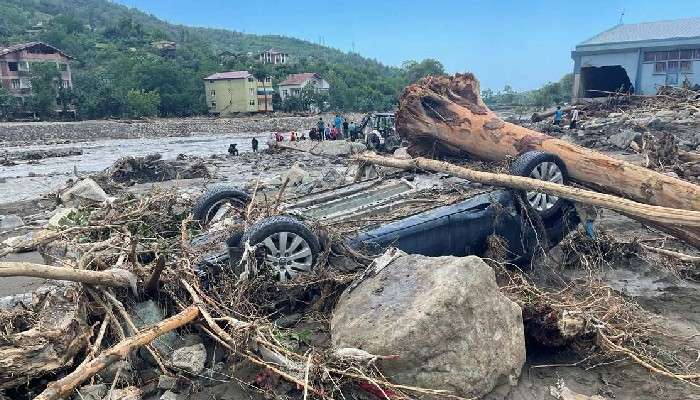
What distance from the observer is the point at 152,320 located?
14.2ft

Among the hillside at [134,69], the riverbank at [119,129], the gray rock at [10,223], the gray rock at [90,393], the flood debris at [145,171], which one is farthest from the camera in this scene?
the hillside at [134,69]

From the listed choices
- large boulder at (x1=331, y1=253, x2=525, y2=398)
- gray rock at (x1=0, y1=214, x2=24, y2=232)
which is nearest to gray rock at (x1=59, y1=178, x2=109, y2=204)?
gray rock at (x1=0, y1=214, x2=24, y2=232)

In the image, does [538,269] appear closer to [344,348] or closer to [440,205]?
[440,205]

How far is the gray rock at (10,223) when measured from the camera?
9516 millimetres

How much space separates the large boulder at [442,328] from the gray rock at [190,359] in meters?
1.06

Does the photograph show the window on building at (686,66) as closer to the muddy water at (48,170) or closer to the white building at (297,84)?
the muddy water at (48,170)

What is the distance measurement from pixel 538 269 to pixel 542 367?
7.01 ft

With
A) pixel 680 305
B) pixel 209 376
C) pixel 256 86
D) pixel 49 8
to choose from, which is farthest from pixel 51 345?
pixel 49 8

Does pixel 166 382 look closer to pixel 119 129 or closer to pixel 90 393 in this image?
pixel 90 393

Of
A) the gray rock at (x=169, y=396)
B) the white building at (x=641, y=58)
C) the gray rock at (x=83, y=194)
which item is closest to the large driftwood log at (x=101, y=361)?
the gray rock at (x=169, y=396)

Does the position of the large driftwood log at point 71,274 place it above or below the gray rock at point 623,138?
below

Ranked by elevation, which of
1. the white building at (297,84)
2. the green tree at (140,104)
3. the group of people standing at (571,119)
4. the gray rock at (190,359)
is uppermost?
the white building at (297,84)

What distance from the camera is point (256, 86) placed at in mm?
69312

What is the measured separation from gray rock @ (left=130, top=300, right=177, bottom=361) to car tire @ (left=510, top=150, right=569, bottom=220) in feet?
13.9
